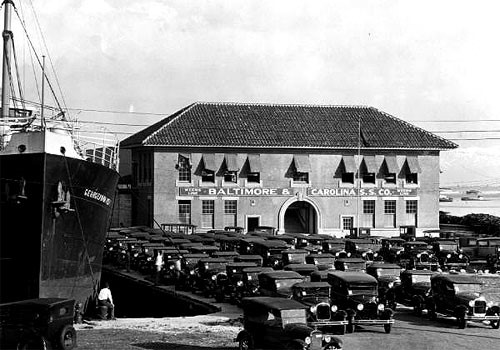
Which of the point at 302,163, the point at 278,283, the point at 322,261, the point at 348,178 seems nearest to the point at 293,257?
the point at 322,261

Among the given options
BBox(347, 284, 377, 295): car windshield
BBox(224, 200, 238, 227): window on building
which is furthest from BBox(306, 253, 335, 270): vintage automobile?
BBox(224, 200, 238, 227): window on building

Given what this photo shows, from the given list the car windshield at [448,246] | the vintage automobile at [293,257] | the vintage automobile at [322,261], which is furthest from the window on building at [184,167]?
the vintage automobile at [322,261]

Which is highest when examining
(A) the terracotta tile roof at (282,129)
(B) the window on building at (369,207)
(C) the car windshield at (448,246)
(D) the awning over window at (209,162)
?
(A) the terracotta tile roof at (282,129)

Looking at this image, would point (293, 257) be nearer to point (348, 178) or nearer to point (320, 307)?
point (320, 307)

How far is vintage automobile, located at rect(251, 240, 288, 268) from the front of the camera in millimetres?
40884

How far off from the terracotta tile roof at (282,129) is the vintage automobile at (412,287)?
112 feet

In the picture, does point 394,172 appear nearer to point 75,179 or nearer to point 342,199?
point 342,199

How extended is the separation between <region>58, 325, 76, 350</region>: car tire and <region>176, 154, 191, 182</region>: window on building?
42336 mm

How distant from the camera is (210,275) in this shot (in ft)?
119

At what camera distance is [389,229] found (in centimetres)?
6644

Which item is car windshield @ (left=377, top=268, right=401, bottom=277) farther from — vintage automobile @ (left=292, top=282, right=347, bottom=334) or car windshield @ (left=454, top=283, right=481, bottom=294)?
vintage automobile @ (left=292, top=282, right=347, bottom=334)

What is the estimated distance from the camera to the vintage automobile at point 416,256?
44.5 metres

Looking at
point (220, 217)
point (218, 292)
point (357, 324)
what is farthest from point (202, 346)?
point (220, 217)

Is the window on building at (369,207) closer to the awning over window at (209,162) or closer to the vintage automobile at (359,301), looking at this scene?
the awning over window at (209,162)
